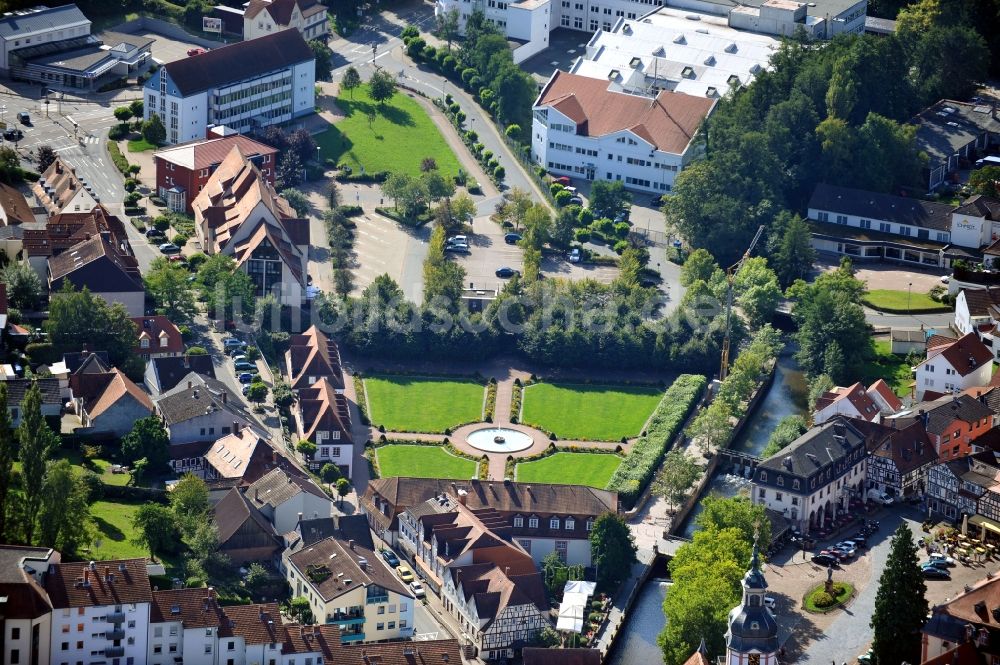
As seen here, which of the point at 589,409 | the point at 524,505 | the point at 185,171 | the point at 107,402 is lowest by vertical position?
the point at 589,409

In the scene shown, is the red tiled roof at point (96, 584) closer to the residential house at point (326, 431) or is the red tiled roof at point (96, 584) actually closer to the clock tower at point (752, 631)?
the residential house at point (326, 431)

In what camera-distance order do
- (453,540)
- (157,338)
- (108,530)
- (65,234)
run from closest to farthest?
Result: (108,530) < (453,540) < (157,338) < (65,234)

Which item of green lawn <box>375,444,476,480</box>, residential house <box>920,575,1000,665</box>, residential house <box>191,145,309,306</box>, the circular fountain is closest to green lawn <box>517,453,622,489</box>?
the circular fountain

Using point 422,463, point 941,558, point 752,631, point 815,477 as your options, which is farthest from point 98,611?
point 941,558

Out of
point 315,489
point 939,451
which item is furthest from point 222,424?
point 939,451

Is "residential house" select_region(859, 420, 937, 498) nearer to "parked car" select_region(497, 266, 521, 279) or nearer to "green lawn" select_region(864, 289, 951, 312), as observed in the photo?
"green lawn" select_region(864, 289, 951, 312)

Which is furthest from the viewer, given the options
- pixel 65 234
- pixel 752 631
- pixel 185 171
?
pixel 185 171

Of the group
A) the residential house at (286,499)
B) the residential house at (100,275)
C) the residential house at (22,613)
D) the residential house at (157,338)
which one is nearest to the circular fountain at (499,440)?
the residential house at (286,499)

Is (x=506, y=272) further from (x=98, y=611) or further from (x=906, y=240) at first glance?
(x=98, y=611)
